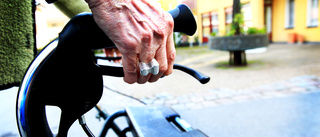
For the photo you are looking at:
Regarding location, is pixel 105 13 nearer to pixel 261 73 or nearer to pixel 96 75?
pixel 96 75

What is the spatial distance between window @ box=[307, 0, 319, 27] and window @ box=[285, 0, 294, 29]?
4.66 feet

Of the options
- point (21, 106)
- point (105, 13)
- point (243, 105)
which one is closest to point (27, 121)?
point (21, 106)

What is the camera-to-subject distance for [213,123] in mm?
2477

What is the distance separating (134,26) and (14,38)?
0.56 m

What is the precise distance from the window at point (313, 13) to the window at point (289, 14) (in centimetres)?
142

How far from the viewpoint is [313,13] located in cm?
1207

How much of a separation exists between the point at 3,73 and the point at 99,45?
47cm

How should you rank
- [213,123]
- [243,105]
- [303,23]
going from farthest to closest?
[303,23] < [243,105] < [213,123]

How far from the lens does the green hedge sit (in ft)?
2.53

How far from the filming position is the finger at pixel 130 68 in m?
0.52

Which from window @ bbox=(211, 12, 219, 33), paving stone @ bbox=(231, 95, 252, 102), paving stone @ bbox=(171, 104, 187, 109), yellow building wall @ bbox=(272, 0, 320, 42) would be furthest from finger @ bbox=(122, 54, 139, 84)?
window @ bbox=(211, 12, 219, 33)

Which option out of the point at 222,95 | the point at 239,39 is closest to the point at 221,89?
the point at 222,95

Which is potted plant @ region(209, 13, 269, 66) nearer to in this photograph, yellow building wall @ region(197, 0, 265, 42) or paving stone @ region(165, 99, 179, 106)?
paving stone @ region(165, 99, 179, 106)

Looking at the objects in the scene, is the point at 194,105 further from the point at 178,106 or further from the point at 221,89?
the point at 221,89
